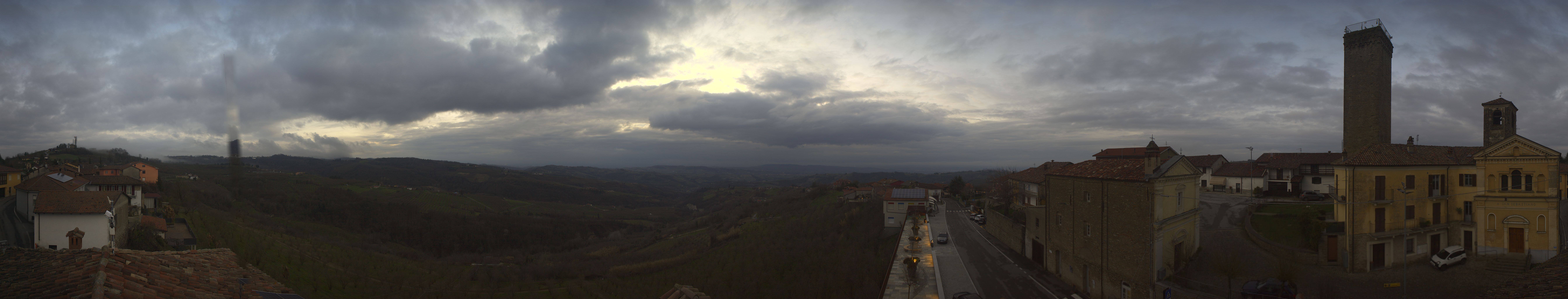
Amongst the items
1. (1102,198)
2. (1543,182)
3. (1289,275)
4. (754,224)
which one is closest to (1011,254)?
(1102,198)

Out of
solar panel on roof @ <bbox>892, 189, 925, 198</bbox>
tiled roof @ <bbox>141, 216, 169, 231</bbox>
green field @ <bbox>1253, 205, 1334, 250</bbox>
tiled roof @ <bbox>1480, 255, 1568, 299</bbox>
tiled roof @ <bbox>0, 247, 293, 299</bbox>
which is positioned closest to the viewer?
tiled roof @ <bbox>0, 247, 293, 299</bbox>

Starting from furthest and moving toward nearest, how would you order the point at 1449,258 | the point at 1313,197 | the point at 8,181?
the point at 1313,197, the point at 8,181, the point at 1449,258

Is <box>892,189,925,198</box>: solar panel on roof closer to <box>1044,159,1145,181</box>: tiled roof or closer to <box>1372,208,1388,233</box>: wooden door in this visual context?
<box>1044,159,1145,181</box>: tiled roof

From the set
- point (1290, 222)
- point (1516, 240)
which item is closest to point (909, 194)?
point (1290, 222)

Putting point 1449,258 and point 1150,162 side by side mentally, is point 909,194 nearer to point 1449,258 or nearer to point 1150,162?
point 1150,162

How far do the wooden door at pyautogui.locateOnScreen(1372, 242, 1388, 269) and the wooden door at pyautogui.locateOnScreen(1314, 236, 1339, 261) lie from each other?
1088mm

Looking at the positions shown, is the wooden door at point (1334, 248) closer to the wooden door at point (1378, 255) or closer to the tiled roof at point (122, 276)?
the wooden door at point (1378, 255)

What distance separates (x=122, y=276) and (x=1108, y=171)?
29.3 m

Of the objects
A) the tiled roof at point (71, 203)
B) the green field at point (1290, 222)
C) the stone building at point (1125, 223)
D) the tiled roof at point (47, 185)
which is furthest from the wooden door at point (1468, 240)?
the tiled roof at point (47, 185)

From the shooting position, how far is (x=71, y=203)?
2156 cm

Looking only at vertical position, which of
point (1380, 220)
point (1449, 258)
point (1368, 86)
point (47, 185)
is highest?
point (1368, 86)

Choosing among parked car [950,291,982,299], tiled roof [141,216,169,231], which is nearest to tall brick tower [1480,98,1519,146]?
parked car [950,291,982,299]

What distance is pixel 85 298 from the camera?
616 cm

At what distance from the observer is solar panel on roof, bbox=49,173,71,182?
26703mm
